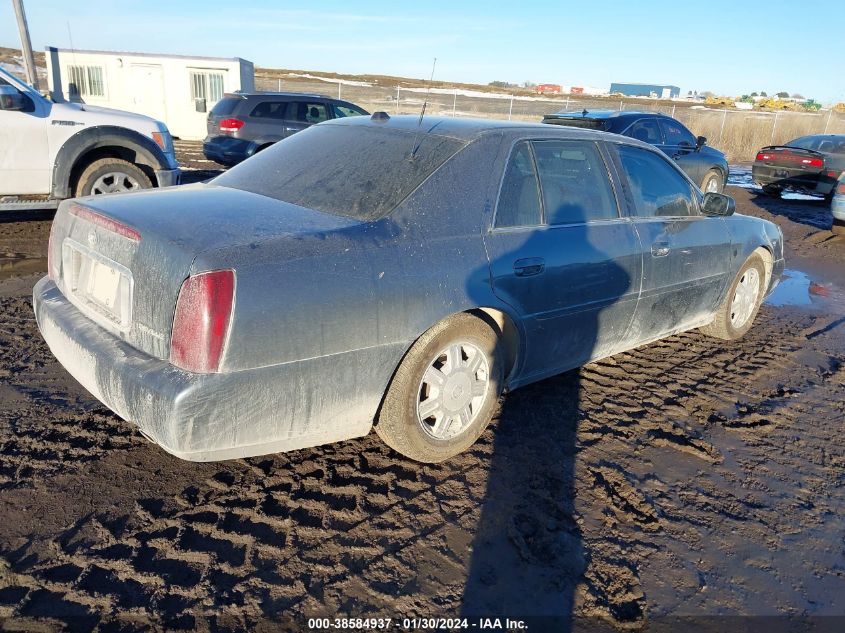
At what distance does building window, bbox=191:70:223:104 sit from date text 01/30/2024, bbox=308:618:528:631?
19.5 m

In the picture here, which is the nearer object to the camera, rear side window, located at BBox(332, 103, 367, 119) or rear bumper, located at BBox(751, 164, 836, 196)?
rear side window, located at BBox(332, 103, 367, 119)

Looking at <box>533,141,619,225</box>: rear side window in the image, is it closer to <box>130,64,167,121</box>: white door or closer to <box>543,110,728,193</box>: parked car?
<box>543,110,728,193</box>: parked car

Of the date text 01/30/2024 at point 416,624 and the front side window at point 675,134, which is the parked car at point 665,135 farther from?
the date text 01/30/2024 at point 416,624

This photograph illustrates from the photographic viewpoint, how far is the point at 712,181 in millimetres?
12305

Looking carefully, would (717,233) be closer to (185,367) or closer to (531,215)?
(531,215)

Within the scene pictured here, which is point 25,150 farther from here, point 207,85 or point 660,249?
point 207,85

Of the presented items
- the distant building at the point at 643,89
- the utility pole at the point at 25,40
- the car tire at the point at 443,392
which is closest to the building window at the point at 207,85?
the utility pole at the point at 25,40

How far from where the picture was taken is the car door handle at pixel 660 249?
13.5ft

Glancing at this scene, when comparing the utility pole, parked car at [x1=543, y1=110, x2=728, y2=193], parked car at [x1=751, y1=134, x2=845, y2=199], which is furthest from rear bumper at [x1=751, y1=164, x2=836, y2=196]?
Result: the utility pole

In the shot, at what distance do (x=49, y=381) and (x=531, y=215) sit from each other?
3.07 meters

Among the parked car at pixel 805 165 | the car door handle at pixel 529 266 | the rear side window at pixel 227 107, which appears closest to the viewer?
the car door handle at pixel 529 266

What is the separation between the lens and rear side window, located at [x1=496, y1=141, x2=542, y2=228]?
10.8 feet

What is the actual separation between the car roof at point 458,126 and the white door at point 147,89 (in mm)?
17638

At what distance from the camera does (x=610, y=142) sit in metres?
4.09
